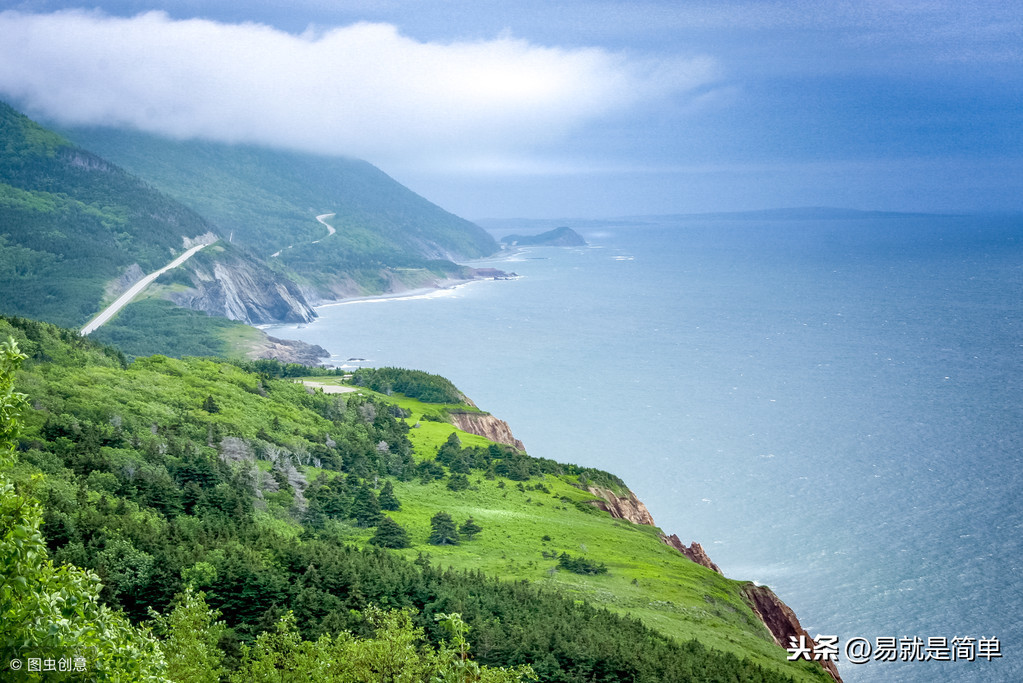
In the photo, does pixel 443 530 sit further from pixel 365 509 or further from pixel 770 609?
pixel 770 609

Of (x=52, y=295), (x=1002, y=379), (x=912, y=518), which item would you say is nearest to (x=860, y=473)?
(x=912, y=518)

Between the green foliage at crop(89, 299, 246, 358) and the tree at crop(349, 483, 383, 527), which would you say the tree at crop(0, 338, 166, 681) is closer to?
the tree at crop(349, 483, 383, 527)

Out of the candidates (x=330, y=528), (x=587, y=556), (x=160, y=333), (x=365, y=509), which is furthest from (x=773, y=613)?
(x=160, y=333)

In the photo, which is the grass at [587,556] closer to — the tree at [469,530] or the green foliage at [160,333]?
the tree at [469,530]

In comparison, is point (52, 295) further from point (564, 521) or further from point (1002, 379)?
Answer: point (1002, 379)

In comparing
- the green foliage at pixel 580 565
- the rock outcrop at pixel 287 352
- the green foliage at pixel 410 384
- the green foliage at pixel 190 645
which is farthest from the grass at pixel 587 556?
the rock outcrop at pixel 287 352

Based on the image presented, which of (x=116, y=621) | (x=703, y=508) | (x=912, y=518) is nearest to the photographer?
(x=116, y=621)

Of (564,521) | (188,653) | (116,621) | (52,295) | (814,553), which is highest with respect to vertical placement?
(52,295)
